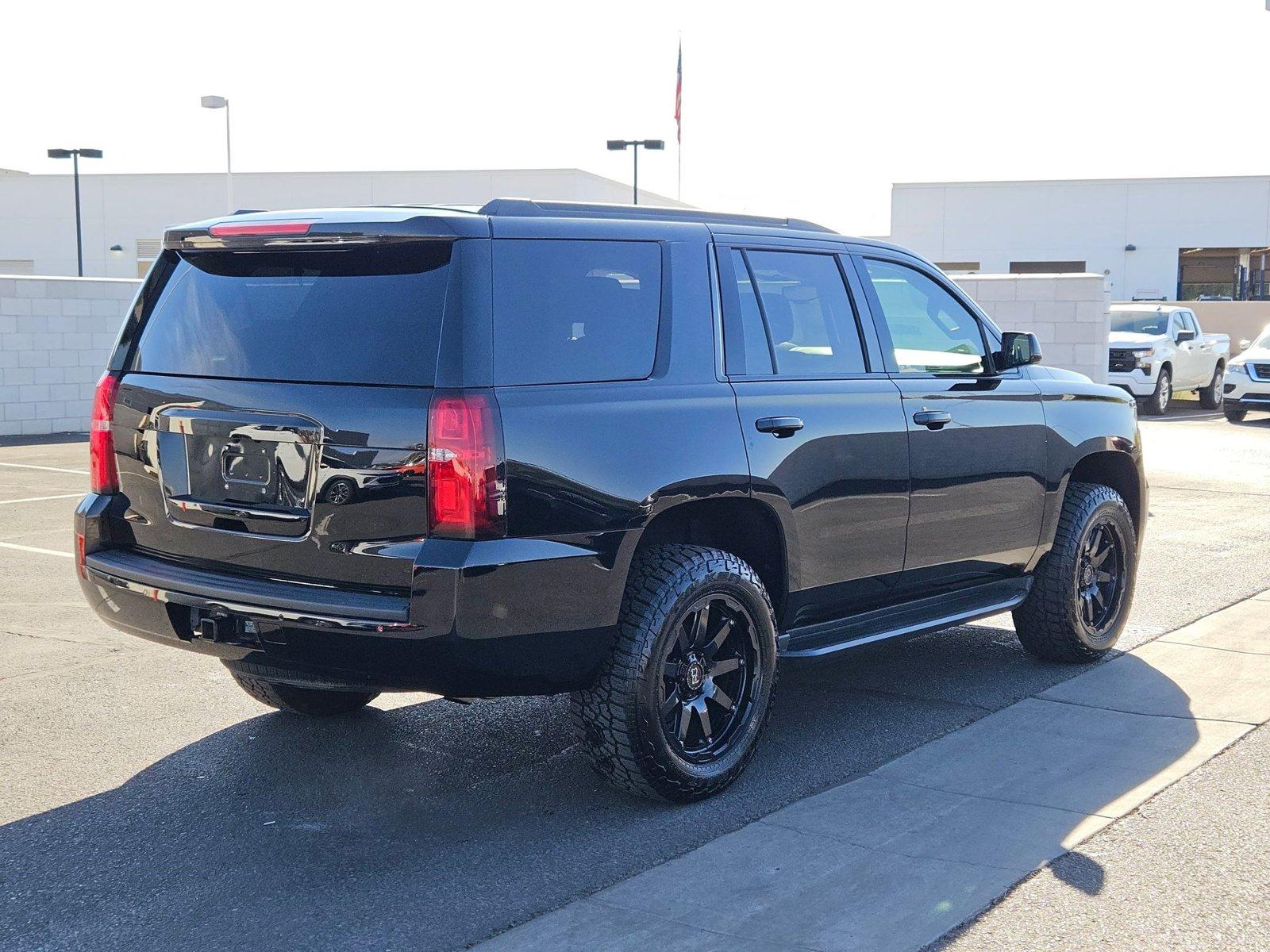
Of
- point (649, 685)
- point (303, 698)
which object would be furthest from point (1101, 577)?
point (303, 698)

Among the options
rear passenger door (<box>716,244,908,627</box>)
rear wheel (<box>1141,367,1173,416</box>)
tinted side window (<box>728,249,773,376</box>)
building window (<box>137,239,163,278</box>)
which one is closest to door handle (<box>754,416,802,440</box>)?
rear passenger door (<box>716,244,908,627</box>)

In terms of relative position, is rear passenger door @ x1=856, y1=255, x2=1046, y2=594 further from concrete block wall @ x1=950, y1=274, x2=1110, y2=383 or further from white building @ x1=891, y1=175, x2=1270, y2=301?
white building @ x1=891, y1=175, x2=1270, y2=301

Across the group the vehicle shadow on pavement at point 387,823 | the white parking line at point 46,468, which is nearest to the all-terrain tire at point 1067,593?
the vehicle shadow on pavement at point 387,823

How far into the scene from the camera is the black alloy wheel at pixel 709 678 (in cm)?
485

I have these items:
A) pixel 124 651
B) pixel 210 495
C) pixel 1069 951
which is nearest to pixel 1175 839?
pixel 1069 951

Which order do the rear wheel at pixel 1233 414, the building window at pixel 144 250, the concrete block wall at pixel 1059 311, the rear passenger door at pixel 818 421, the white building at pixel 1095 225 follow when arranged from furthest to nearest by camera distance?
1. the building window at pixel 144 250
2. the white building at pixel 1095 225
3. the rear wheel at pixel 1233 414
4. the concrete block wall at pixel 1059 311
5. the rear passenger door at pixel 818 421

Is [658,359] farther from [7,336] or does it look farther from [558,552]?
[7,336]

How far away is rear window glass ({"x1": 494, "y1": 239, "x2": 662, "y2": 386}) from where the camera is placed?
441cm

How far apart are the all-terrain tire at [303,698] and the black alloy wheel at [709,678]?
4.53 feet

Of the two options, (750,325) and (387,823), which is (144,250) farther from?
(387,823)

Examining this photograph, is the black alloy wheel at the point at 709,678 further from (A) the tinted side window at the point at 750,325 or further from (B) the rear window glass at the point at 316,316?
(B) the rear window glass at the point at 316,316

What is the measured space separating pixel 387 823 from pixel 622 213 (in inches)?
88.2

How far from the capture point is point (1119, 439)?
23.1 ft

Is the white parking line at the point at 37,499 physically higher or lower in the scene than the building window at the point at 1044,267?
lower
